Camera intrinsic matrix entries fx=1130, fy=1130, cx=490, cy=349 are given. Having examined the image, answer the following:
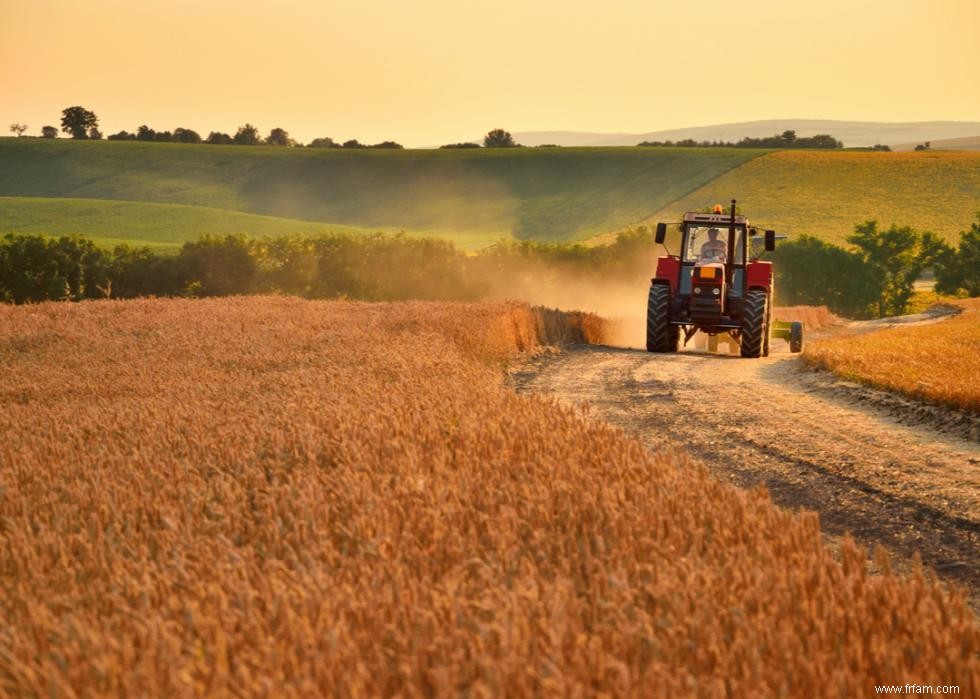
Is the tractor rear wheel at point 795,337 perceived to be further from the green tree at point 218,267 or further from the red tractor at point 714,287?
the green tree at point 218,267

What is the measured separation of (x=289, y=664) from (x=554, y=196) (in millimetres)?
93148

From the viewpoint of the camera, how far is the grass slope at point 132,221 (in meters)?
75.1

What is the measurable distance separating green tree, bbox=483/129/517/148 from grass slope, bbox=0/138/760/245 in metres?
14.0

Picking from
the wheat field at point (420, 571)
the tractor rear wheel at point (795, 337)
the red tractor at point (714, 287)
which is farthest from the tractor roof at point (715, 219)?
the wheat field at point (420, 571)

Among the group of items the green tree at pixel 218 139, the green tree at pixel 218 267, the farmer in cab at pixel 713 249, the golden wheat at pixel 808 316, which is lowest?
the golden wheat at pixel 808 316

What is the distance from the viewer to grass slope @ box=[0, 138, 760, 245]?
90.8 meters

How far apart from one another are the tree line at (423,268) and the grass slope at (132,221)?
17887 mm

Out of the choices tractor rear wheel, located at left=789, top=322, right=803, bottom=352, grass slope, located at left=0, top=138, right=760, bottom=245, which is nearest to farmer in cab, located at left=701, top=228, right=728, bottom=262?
tractor rear wheel, located at left=789, top=322, right=803, bottom=352

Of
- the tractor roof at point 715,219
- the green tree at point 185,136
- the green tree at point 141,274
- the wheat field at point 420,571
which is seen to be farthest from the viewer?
the green tree at point 185,136

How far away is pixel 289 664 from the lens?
10.5 ft

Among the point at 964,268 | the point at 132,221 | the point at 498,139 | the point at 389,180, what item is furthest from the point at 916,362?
the point at 498,139

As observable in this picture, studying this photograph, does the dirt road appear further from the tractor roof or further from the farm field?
the tractor roof

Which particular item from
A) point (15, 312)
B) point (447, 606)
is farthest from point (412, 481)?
point (15, 312)

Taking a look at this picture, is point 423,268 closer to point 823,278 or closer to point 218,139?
point 823,278
